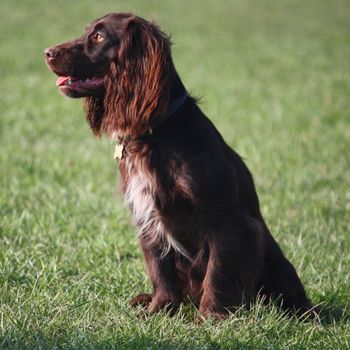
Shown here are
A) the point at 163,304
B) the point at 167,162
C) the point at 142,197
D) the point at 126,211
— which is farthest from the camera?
the point at 126,211

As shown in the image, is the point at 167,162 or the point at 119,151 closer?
the point at 167,162

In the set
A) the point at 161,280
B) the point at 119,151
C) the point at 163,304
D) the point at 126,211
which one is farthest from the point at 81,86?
the point at 126,211

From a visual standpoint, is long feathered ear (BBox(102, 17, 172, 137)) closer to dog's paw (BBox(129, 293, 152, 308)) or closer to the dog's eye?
the dog's eye

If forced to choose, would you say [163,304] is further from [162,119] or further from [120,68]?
[120,68]

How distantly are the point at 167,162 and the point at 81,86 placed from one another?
59 centimetres

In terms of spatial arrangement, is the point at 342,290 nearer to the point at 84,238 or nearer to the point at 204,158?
the point at 204,158

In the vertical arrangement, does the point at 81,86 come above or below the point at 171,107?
above

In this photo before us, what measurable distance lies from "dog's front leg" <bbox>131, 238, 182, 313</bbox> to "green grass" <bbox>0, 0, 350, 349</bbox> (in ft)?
0.45

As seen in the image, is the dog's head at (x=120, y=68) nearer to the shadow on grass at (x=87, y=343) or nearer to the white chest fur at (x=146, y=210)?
the white chest fur at (x=146, y=210)

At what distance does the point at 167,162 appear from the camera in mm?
3713

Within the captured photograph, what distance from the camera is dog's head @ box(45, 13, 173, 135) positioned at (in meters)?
3.71

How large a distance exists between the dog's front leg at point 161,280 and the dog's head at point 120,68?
27.2 inches

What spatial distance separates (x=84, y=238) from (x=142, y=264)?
0.61 m

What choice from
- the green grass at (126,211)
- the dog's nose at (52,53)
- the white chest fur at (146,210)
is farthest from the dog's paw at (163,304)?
the dog's nose at (52,53)
